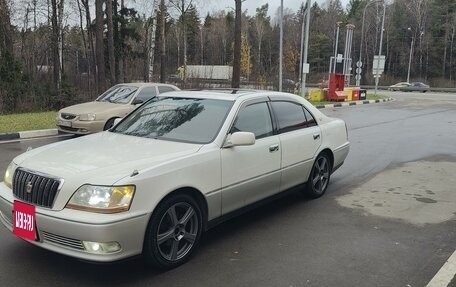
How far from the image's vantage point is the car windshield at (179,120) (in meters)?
4.64

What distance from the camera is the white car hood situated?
3609 millimetres

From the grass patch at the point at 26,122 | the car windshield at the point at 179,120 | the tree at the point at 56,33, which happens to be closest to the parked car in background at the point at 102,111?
the grass patch at the point at 26,122

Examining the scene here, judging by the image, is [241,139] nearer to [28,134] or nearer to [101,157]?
[101,157]

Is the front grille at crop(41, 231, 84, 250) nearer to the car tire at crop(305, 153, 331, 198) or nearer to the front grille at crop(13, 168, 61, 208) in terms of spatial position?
the front grille at crop(13, 168, 61, 208)

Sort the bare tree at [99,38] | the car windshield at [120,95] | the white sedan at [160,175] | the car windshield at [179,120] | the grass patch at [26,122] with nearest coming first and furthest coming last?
the white sedan at [160,175] < the car windshield at [179,120] < the car windshield at [120,95] < the grass patch at [26,122] < the bare tree at [99,38]

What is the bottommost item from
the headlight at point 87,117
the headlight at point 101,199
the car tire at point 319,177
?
the car tire at point 319,177

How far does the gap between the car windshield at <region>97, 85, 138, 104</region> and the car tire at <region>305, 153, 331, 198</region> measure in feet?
22.8

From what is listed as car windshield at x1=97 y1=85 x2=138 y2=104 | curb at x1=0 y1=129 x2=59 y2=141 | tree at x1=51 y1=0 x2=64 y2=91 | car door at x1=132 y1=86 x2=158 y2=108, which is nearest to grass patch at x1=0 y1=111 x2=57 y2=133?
curb at x1=0 y1=129 x2=59 y2=141

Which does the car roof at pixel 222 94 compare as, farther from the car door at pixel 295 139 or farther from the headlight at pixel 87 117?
the headlight at pixel 87 117

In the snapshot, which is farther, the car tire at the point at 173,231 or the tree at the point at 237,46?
the tree at the point at 237,46

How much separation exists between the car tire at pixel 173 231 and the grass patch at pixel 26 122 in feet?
31.3

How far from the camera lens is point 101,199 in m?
3.50

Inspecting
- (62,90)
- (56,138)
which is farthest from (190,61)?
(56,138)

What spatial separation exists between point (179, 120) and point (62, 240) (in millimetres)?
1857
